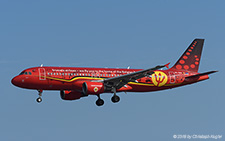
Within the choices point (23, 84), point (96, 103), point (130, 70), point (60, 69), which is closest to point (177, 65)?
point (130, 70)

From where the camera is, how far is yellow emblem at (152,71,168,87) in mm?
67125

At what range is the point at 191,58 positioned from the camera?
7200cm

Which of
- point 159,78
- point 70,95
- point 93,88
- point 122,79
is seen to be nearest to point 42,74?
point 93,88

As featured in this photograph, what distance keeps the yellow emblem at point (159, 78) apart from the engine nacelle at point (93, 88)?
28.4 feet

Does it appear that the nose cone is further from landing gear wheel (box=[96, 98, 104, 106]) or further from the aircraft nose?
landing gear wheel (box=[96, 98, 104, 106])

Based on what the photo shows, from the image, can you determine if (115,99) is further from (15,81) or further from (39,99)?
(15,81)

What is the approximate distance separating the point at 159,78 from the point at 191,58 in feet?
24.4

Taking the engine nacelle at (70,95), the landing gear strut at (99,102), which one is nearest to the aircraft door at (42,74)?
the engine nacelle at (70,95)

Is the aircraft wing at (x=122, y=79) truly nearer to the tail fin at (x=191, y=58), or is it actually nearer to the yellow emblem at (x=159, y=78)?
the yellow emblem at (x=159, y=78)

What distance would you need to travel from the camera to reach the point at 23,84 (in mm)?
60719

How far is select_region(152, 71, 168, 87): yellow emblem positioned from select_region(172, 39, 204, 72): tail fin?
3749 mm

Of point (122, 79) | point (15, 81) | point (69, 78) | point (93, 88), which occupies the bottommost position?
point (93, 88)

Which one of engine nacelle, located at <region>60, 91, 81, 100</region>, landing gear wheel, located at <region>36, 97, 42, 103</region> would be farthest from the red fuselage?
engine nacelle, located at <region>60, 91, 81, 100</region>

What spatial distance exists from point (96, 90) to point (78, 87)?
236 centimetres
